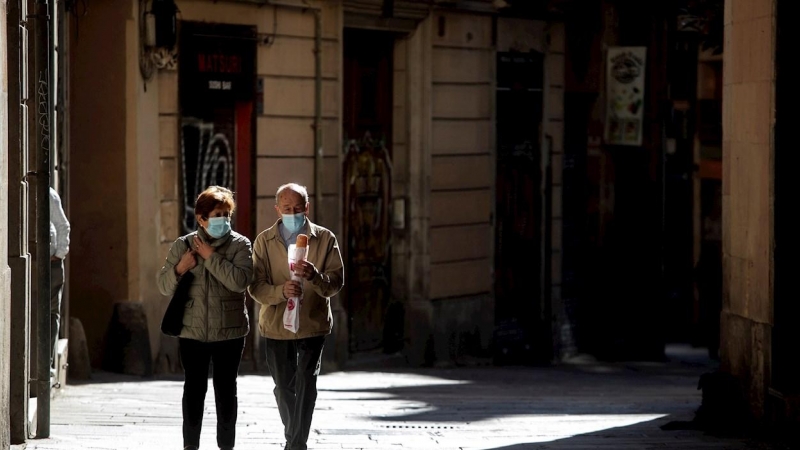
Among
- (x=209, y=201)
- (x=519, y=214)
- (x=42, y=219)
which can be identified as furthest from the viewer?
(x=519, y=214)

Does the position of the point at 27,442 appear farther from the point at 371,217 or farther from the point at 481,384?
the point at 371,217

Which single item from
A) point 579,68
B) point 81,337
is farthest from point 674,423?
point 579,68

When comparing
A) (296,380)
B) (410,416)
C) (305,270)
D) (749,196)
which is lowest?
(410,416)

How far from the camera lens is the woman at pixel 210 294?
899 cm

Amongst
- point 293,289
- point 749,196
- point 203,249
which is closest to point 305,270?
point 293,289

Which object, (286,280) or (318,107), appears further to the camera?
(318,107)

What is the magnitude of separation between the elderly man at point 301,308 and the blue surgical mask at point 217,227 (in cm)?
40

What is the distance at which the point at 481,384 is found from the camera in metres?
16.5

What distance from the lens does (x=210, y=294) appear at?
9055 mm

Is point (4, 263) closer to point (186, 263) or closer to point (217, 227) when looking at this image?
point (186, 263)

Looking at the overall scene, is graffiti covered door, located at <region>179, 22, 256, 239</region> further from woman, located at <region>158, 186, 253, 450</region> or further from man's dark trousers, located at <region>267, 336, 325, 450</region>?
woman, located at <region>158, 186, 253, 450</region>

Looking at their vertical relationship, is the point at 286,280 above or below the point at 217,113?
below

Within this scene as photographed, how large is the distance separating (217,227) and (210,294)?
367mm

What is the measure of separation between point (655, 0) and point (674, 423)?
13.1m
